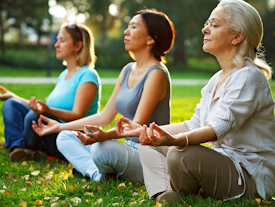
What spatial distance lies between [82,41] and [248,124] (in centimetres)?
256

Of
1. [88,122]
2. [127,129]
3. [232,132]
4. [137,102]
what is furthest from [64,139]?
[232,132]

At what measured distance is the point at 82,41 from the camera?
4254 mm

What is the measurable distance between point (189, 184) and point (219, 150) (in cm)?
32

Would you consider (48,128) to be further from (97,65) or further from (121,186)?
(97,65)

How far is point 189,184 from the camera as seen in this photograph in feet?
7.97

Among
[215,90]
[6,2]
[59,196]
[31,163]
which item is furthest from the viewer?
[6,2]

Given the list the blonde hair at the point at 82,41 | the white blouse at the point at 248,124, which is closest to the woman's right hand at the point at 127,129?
the white blouse at the point at 248,124

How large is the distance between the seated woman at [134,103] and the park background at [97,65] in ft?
0.61

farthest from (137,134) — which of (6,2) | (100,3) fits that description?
(100,3)

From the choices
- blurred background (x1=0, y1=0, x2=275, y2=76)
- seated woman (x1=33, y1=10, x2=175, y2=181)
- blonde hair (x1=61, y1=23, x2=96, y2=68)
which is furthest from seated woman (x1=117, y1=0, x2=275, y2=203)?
blurred background (x1=0, y1=0, x2=275, y2=76)

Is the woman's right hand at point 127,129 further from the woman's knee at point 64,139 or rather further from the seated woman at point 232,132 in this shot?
the woman's knee at point 64,139

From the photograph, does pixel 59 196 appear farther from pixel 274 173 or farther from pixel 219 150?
pixel 274 173

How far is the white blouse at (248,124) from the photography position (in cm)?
221

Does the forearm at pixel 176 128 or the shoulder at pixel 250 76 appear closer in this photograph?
the shoulder at pixel 250 76
